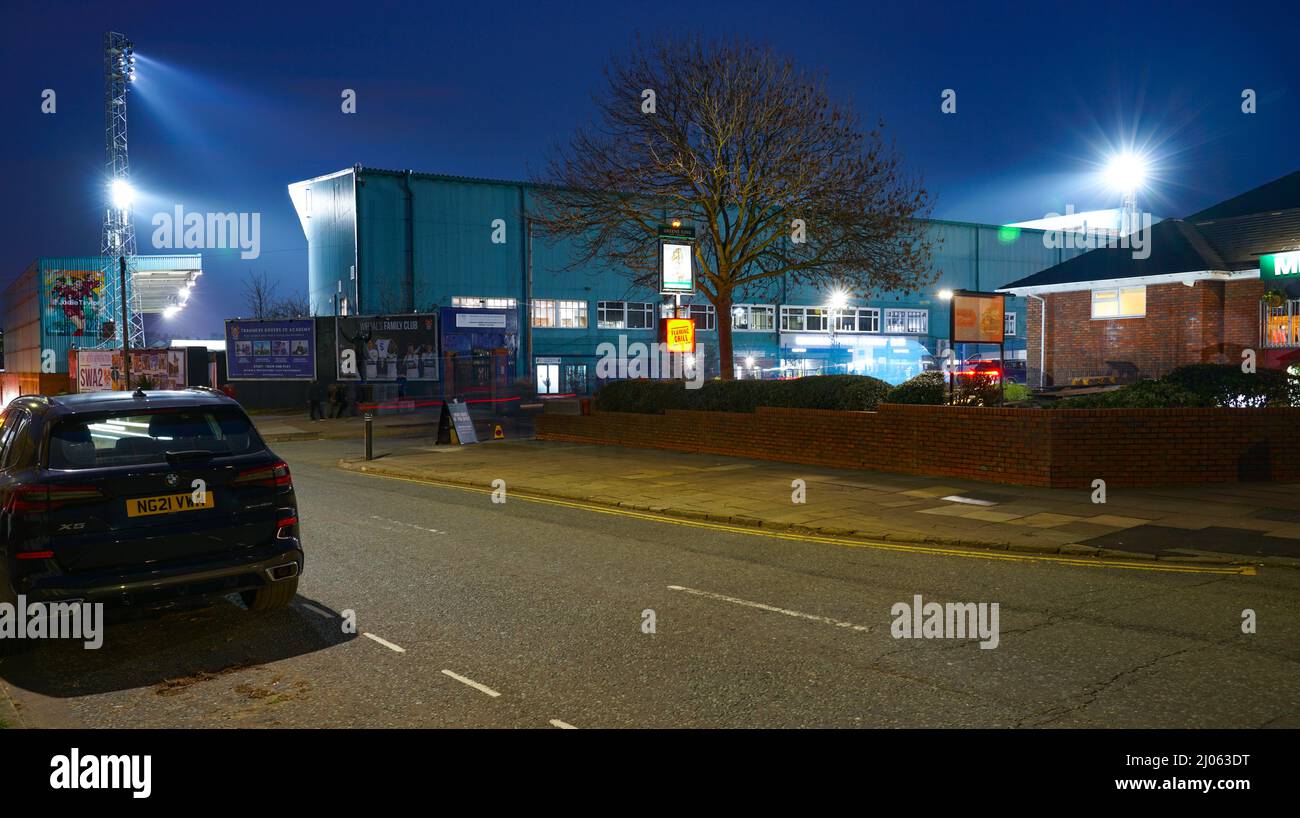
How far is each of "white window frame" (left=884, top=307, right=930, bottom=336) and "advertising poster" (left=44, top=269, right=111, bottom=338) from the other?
50034mm

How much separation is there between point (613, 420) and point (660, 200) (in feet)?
22.2

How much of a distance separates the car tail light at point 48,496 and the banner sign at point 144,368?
42895mm

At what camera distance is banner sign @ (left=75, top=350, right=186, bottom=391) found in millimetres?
45228

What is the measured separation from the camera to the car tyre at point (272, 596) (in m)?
7.33

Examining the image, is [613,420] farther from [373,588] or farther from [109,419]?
[109,419]

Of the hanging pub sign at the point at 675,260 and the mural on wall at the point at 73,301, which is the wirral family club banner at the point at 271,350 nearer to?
the mural on wall at the point at 73,301

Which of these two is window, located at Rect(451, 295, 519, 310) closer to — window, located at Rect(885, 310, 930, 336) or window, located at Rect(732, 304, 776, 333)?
window, located at Rect(732, 304, 776, 333)

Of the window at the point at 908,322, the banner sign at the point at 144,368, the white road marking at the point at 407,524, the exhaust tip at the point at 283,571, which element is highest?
the window at the point at 908,322

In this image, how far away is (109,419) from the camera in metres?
6.63

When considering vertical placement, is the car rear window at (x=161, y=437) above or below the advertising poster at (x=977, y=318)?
below

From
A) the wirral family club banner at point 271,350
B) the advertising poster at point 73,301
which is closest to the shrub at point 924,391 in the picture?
the wirral family club banner at point 271,350

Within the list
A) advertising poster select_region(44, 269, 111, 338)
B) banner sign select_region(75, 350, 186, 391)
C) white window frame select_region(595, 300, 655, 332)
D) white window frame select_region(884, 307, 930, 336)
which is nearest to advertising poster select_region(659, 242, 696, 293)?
banner sign select_region(75, 350, 186, 391)

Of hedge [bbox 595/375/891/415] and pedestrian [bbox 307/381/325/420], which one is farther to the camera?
pedestrian [bbox 307/381/325/420]
